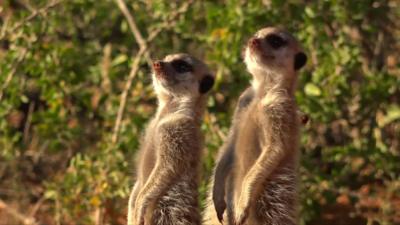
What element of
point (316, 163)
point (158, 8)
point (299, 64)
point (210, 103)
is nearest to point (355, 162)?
point (316, 163)

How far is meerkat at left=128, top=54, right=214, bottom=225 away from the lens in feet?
13.6

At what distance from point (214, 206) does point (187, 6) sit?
6.60 feet

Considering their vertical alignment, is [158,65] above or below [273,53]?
above

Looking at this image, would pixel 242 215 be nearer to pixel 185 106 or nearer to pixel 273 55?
pixel 185 106

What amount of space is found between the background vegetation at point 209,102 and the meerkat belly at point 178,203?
93 centimetres

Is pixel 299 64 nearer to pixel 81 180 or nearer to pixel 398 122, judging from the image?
pixel 81 180

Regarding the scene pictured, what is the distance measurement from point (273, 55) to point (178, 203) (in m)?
0.80

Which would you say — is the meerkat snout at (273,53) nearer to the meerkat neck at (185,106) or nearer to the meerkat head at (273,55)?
the meerkat head at (273,55)

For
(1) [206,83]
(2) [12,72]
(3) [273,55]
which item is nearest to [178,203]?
(1) [206,83]

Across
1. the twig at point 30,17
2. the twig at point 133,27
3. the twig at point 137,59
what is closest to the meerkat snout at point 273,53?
the twig at point 137,59

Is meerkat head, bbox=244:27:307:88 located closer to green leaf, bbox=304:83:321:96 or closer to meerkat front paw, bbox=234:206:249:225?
meerkat front paw, bbox=234:206:249:225

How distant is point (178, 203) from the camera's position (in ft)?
13.7

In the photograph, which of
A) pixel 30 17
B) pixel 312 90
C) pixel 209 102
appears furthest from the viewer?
pixel 209 102

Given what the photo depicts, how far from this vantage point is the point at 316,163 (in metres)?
6.34
